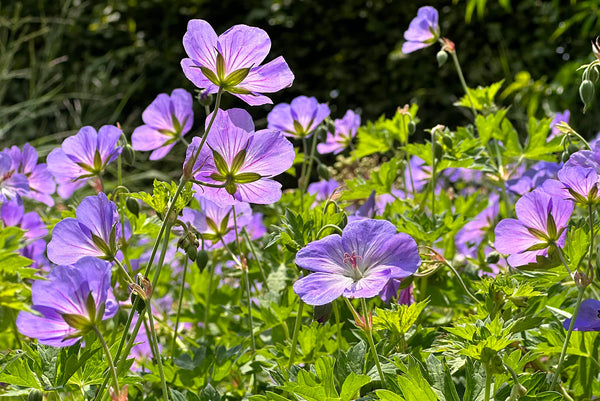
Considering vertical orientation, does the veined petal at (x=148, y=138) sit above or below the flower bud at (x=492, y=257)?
above

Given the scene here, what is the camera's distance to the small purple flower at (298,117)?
145cm

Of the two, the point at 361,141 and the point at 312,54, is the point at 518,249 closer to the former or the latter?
the point at 361,141

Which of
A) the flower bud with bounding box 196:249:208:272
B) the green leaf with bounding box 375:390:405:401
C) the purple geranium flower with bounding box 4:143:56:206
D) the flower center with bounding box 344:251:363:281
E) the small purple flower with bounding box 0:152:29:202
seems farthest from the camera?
the purple geranium flower with bounding box 4:143:56:206

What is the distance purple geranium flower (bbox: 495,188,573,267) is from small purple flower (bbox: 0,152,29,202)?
0.93m

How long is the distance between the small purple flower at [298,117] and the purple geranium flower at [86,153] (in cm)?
45

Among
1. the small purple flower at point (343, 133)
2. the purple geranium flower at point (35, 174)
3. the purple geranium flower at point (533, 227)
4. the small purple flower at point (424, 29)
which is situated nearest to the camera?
the purple geranium flower at point (533, 227)

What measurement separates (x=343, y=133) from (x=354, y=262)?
3.19 feet

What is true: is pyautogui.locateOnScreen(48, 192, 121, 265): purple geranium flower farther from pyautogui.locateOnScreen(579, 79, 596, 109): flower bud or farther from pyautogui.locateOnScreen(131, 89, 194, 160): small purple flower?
pyautogui.locateOnScreen(579, 79, 596, 109): flower bud

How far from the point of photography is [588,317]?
87 centimetres

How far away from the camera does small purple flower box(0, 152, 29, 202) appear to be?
1.29 meters

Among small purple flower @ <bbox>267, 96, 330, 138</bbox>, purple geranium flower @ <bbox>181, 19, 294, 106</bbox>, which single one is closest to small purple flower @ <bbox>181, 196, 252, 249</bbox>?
small purple flower @ <bbox>267, 96, 330, 138</bbox>

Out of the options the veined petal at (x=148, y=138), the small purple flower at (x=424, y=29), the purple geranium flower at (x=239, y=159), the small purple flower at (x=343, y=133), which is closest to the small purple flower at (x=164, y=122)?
the veined petal at (x=148, y=138)

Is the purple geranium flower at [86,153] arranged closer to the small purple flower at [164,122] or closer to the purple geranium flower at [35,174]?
the small purple flower at [164,122]

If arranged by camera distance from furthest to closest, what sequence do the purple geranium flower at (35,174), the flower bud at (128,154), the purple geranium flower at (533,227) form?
the purple geranium flower at (35,174), the flower bud at (128,154), the purple geranium flower at (533,227)
